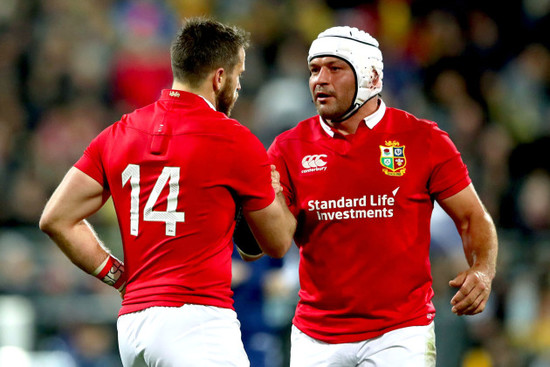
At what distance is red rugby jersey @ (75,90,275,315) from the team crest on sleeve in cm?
81

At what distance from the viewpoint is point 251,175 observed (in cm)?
440

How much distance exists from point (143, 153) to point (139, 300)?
26.5 inches

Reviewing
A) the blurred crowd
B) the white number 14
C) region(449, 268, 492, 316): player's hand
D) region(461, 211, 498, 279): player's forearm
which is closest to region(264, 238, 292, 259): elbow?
the white number 14

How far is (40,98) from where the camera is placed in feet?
37.0

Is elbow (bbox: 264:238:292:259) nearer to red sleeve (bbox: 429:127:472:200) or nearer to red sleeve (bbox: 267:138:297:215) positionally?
red sleeve (bbox: 267:138:297:215)

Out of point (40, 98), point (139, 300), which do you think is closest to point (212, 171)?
point (139, 300)

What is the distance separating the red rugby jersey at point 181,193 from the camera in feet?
14.1

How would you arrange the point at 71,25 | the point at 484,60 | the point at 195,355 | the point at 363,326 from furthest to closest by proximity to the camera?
the point at 71,25
the point at 484,60
the point at 363,326
the point at 195,355

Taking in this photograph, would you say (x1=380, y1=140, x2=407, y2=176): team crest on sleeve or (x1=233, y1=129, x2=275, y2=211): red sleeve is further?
(x1=380, y1=140, x2=407, y2=176): team crest on sleeve

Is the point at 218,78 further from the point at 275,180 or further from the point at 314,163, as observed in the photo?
the point at 314,163

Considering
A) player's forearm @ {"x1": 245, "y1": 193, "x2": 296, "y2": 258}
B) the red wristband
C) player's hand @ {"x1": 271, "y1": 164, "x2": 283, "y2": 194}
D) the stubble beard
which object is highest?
the stubble beard

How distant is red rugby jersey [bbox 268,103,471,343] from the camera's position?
4.91m

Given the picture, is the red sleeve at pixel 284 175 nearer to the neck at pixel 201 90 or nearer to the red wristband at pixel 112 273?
the neck at pixel 201 90

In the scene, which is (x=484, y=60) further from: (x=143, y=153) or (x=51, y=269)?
(x=143, y=153)
